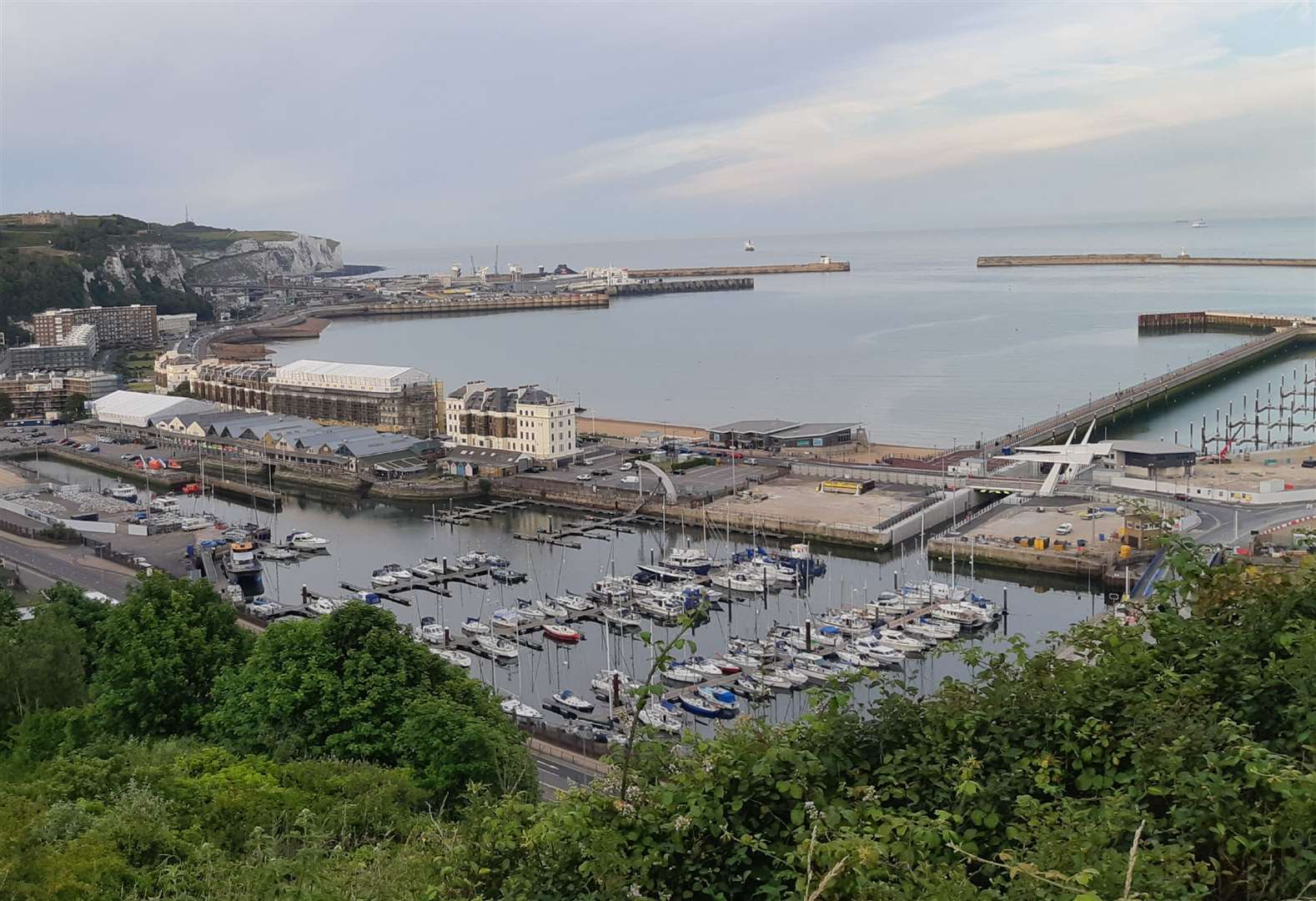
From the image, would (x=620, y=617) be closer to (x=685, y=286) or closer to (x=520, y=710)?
(x=520, y=710)

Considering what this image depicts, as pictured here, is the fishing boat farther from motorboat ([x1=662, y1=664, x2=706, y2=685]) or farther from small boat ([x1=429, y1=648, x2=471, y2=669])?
small boat ([x1=429, y1=648, x2=471, y2=669])

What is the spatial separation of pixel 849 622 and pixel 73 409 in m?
20.8

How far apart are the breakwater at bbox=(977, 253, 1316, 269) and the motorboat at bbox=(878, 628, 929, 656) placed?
58.2 m

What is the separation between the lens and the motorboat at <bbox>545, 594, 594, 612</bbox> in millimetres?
10961

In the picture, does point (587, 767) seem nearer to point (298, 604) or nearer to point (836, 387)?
point (298, 604)

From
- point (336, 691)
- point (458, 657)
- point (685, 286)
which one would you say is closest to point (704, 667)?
point (458, 657)

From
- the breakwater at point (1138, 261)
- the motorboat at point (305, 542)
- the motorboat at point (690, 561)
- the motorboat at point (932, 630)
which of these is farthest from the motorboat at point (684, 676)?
the breakwater at point (1138, 261)

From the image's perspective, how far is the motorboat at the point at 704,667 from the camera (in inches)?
362

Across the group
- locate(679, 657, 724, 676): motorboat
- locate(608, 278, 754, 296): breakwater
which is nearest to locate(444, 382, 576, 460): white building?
locate(679, 657, 724, 676): motorboat

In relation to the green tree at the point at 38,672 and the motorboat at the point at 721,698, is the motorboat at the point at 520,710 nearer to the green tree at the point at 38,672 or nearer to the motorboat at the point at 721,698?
the motorboat at the point at 721,698

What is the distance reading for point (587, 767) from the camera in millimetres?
7133

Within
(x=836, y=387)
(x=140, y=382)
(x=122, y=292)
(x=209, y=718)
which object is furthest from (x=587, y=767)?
(x=122, y=292)

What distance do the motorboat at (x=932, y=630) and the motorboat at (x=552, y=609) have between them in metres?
3.21

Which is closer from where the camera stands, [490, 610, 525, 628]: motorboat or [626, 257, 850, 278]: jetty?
[490, 610, 525, 628]: motorboat
